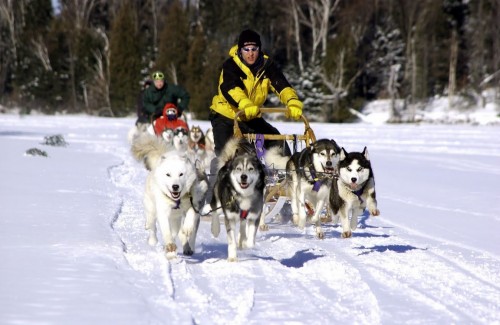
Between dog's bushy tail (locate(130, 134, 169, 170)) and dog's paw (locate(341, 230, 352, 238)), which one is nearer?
dog's bushy tail (locate(130, 134, 169, 170))

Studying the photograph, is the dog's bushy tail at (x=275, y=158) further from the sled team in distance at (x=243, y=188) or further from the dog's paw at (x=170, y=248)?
the dog's paw at (x=170, y=248)

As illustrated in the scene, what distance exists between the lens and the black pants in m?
6.27

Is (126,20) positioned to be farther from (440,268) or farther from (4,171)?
(440,268)

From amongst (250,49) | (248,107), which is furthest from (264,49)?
(248,107)

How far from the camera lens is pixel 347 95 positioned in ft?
110

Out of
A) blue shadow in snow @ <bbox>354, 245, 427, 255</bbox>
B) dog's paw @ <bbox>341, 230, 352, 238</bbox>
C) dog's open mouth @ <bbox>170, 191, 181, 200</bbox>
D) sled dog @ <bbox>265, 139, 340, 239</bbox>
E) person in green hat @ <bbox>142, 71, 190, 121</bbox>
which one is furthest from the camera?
person in green hat @ <bbox>142, 71, 190, 121</bbox>

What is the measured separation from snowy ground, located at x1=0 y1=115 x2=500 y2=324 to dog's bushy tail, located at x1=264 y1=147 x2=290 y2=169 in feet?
1.98

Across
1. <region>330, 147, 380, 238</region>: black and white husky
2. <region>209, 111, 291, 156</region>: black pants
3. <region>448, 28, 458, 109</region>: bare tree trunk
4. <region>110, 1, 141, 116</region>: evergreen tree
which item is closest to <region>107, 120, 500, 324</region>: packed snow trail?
<region>330, 147, 380, 238</region>: black and white husky

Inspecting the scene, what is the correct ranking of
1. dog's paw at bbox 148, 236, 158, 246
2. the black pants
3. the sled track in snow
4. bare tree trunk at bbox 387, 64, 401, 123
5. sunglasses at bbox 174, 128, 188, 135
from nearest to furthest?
the sled track in snow
dog's paw at bbox 148, 236, 158, 246
the black pants
sunglasses at bbox 174, 128, 188, 135
bare tree trunk at bbox 387, 64, 401, 123

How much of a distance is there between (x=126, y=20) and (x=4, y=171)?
30.4 meters

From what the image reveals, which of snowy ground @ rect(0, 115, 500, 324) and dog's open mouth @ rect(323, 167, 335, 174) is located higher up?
dog's open mouth @ rect(323, 167, 335, 174)

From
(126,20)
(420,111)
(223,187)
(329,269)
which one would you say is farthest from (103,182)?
(126,20)

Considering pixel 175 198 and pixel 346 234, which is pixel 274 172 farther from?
pixel 175 198

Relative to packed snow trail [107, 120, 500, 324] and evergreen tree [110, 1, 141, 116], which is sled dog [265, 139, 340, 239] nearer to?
packed snow trail [107, 120, 500, 324]
